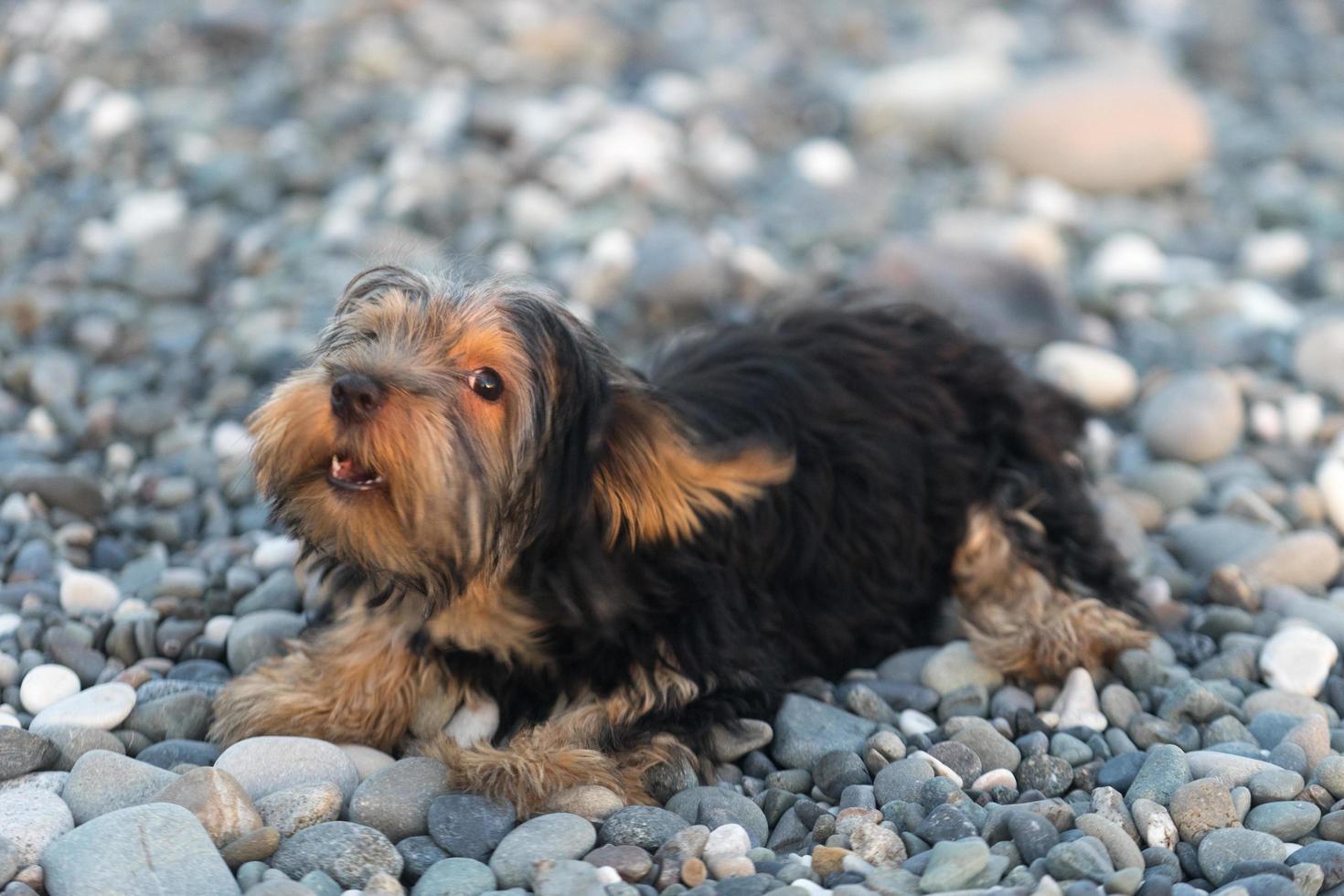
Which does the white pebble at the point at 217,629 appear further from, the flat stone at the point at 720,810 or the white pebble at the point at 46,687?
the flat stone at the point at 720,810

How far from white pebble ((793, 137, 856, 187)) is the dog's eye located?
635 centimetres

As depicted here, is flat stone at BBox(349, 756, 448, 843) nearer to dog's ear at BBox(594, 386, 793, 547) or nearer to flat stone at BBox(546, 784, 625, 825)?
flat stone at BBox(546, 784, 625, 825)

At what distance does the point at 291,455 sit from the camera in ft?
13.1

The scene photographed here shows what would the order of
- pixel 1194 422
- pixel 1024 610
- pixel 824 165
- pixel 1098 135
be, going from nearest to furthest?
pixel 1024 610
pixel 1194 422
pixel 824 165
pixel 1098 135

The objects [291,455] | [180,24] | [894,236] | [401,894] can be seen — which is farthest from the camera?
[180,24]

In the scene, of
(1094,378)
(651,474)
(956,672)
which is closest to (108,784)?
(651,474)

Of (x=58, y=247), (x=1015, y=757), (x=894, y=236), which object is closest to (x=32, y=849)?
(x=1015, y=757)

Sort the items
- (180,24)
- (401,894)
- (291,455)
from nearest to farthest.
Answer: (401,894) < (291,455) < (180,24)

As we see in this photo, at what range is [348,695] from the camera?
4.65 meters

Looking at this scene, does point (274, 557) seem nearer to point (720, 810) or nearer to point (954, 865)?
point (720, 810)

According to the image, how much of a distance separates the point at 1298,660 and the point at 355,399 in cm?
321

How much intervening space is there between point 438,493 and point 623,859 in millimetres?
1038

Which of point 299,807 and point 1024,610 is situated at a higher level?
point 299,807

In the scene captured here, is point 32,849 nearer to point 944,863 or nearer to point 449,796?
point 449,796
